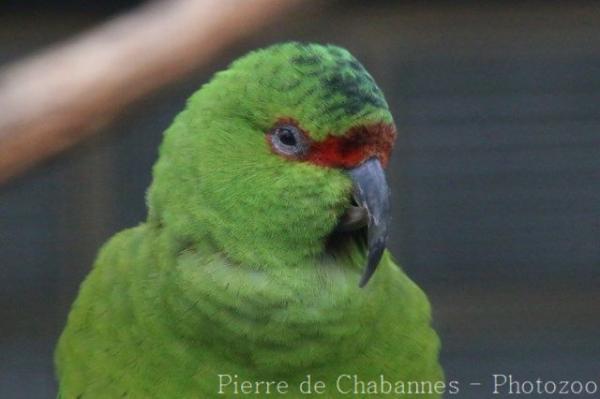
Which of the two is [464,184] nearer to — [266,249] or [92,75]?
[266,249]

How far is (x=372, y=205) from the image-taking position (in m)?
1.25

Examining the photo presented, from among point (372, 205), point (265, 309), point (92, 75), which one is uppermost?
point (92, 75)

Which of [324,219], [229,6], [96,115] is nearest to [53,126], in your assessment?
[96,115]

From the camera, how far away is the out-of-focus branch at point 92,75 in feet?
3.36

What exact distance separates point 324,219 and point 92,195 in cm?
137

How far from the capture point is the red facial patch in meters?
1.26

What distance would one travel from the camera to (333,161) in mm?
1268

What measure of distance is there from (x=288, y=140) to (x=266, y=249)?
5.0 inches

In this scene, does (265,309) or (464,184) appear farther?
(464,184)

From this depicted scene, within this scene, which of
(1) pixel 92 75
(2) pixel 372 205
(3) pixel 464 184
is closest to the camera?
(1) pixel 92 75

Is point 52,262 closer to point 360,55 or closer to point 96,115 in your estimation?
point 360,55

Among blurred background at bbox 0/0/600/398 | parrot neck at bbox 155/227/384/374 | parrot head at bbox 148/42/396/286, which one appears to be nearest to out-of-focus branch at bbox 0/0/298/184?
parrot head at bbox 148/42/396/286

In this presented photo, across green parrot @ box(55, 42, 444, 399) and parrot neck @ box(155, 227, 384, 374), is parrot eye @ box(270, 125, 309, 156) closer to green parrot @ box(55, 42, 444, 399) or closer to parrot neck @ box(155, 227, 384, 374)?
green parrot @ box(55, 42, 444, 399)

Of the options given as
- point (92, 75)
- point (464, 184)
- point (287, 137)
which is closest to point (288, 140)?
point (287, 137)
